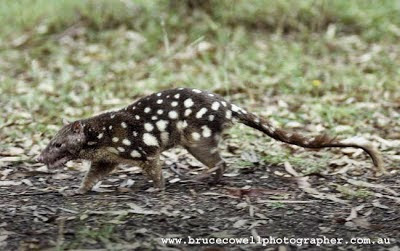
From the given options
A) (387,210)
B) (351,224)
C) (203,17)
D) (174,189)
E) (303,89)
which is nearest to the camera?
(351,224)

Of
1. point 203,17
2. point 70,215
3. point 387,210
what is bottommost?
point 387,210

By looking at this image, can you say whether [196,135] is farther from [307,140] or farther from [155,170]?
[307,140]

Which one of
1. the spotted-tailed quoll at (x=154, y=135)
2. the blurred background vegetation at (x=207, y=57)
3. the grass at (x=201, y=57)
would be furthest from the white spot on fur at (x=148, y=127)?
the blurred background vegetation at (x=207, y=57)

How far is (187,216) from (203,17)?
5.78m

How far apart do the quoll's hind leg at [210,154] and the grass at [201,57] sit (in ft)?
6.21

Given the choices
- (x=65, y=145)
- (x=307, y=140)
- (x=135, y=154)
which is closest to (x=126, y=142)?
(x=135, y=154)

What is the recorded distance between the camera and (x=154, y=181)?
5312mm

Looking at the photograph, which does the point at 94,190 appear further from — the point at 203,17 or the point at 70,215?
the point at 203,17

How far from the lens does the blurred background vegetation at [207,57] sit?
765 cm

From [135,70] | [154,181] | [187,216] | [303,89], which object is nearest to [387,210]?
[187,216]

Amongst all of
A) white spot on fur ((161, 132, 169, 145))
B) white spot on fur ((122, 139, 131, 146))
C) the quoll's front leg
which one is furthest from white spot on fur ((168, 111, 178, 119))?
the quoll's front leg

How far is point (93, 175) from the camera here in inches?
211

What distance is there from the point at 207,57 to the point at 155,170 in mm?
4117

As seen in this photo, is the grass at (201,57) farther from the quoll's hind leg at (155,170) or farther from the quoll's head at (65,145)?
the quoll's hind leg at (155,170)
